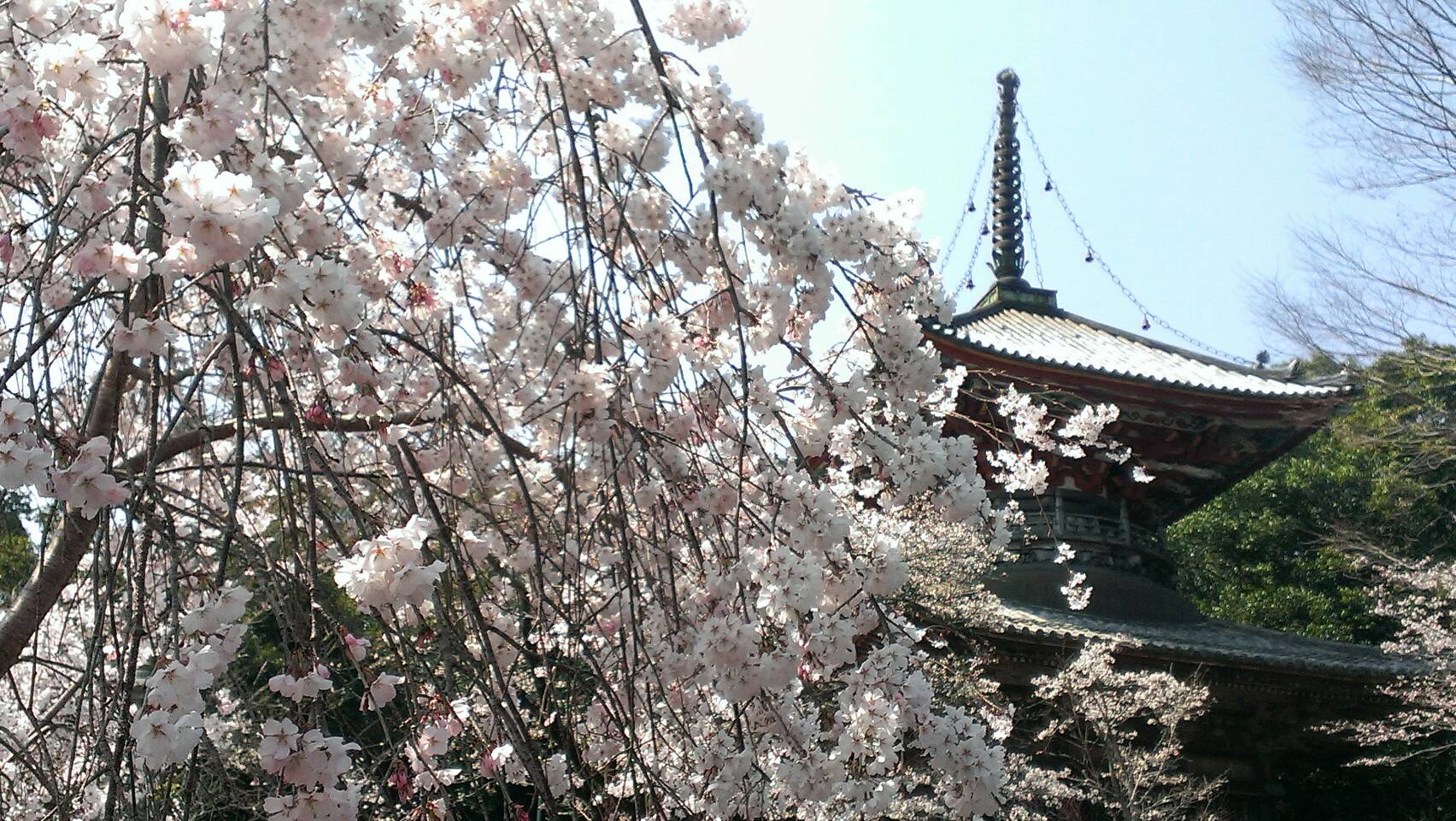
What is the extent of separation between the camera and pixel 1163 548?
861 centimetres

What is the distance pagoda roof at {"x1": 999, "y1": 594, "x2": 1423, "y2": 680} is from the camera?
6.77 meters

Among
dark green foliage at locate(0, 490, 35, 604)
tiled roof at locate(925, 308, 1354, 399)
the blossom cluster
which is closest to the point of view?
the blossom cluster

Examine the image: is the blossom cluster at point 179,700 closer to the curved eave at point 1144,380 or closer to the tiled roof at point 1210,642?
the tiled roof at point 1210,642

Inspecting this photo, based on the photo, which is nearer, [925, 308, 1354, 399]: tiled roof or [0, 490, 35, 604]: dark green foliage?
Result: [0, 490, 35, 604]: dark green foliage

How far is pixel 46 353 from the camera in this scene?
212 centimetres

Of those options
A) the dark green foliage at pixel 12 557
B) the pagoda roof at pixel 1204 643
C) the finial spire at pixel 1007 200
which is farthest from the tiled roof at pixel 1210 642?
the dark green foliage at pixel 12 557

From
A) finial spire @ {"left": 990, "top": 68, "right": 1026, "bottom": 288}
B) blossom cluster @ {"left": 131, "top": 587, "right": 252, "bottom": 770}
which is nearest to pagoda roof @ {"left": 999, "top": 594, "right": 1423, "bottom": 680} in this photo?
finial spire @ {"left": 990, "top": 68, "right": 1026, "bottom": 288}

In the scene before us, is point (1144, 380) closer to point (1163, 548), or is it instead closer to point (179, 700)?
point (1163, 548)

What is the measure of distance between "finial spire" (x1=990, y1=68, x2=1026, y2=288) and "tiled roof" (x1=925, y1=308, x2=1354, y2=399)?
0.48m

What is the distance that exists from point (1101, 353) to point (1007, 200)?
190 cm

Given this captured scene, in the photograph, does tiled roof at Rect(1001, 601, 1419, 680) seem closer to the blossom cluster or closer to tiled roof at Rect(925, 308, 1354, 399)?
tiled roof at Rect(925, 308, 1354, 399)

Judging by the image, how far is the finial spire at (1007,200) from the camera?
10.7 meters

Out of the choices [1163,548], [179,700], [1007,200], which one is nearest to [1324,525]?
[1007,200]

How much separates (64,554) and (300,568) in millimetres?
779
